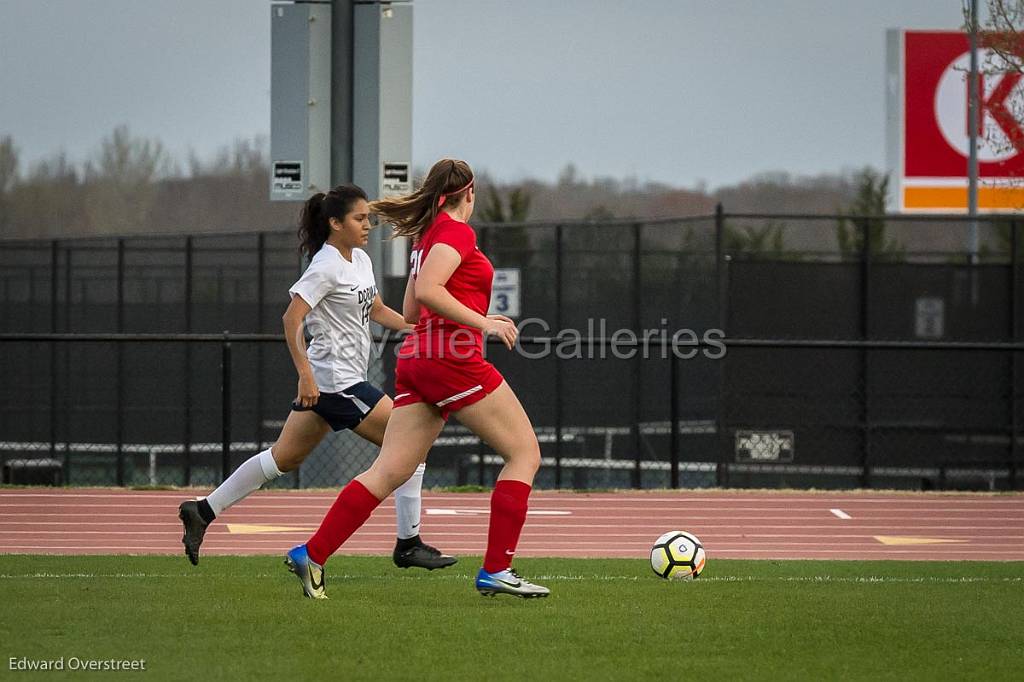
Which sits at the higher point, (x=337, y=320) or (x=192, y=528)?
(x=337, y=320)

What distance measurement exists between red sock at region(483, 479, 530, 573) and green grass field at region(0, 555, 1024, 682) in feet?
0.68

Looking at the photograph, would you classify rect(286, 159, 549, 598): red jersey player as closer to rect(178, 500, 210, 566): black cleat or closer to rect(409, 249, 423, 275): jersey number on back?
rect(409, 249, 423, 275): jersey number on back

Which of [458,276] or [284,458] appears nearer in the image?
[458,276]

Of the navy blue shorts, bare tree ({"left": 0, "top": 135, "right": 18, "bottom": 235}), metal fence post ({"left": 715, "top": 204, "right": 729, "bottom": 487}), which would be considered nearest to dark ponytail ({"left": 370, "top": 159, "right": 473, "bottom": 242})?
the navy blue shorts

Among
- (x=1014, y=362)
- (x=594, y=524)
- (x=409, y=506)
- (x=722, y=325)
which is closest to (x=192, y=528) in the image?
(x=409, y=506)

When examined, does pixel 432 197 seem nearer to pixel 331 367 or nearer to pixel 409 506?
pixel 331 367

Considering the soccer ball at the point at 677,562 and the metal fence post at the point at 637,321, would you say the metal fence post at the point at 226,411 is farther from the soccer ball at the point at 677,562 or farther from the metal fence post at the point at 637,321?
the metal fence post at the point at 637,321

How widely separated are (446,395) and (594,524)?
16.5 feet

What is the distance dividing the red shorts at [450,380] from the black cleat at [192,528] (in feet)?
5.80

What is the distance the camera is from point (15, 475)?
1780cm

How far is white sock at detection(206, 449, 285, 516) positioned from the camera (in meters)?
8.13

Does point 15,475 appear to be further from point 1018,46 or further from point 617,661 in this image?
point 617,661

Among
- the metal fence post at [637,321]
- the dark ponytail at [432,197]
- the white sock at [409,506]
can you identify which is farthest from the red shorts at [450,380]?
the metal fence post at [637,321]

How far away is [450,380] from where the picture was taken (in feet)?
22.3
